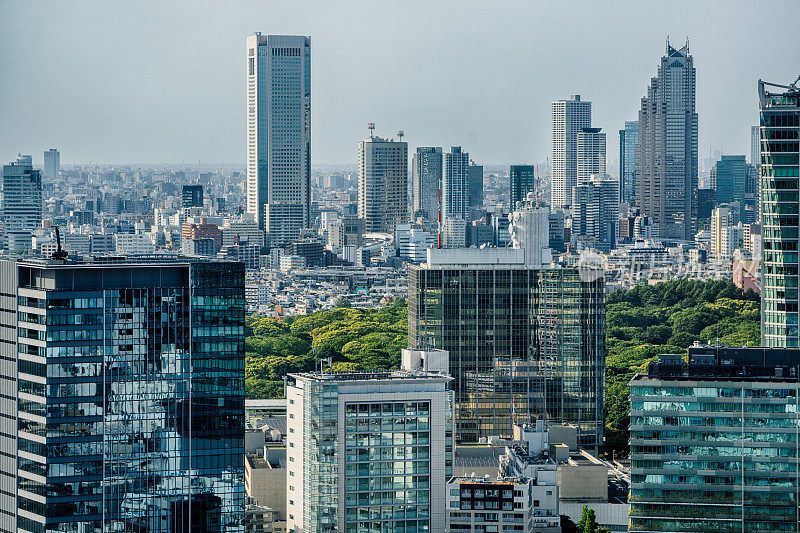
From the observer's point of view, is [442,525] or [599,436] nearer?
[442,525]

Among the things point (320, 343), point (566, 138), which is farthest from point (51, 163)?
point (566, 138)

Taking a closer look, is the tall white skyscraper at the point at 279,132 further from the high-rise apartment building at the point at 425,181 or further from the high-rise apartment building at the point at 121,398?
the high-rise apartment building at the point at 121,398

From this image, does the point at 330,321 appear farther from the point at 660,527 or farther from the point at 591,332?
the point at 660,527

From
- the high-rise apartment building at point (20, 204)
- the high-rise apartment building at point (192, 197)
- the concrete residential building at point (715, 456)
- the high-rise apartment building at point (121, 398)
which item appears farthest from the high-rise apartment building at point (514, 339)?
the high-rise apartment building at point (192, 197)

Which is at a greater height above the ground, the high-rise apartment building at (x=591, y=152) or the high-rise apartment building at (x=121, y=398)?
the high-rise apartment building at (x=591, y=152)

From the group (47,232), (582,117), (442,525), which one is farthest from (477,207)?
→ (442,525)

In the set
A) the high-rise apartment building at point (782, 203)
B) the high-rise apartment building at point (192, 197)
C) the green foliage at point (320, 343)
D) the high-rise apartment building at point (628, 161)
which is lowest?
the green foliage at point (320, 343)

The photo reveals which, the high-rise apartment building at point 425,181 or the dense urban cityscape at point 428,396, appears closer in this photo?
the dense urban cityscape at point 428,396
